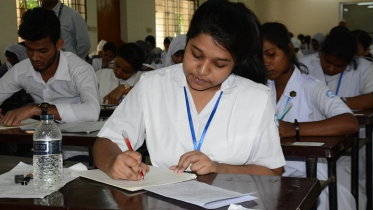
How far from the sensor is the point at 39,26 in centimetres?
289

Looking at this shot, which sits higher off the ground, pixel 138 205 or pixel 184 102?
pixel 184 102

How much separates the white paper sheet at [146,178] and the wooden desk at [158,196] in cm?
2

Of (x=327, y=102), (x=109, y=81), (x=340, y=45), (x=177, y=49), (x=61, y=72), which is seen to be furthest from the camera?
(x=177, y=49)

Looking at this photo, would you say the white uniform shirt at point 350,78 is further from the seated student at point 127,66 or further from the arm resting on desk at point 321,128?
the seated student at point 127,66

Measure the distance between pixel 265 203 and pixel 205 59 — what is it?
1.85 ft

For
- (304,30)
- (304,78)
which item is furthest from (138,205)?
(304,30)

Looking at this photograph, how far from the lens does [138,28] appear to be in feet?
39.7

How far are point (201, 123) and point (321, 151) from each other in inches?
23.8

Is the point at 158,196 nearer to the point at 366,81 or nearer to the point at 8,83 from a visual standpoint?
the point at 8,83

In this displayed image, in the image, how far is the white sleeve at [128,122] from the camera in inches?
66.4

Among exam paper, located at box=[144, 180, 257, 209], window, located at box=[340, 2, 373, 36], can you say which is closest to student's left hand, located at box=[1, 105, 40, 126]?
exam paper, located at box=[144, 180, 257, 209]

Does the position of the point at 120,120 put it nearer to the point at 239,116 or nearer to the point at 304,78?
the point at 239,116

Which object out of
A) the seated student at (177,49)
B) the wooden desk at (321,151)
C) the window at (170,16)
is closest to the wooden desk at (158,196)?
the wooden desk at (321,151)

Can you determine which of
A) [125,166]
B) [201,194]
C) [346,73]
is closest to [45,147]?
[125,166]
